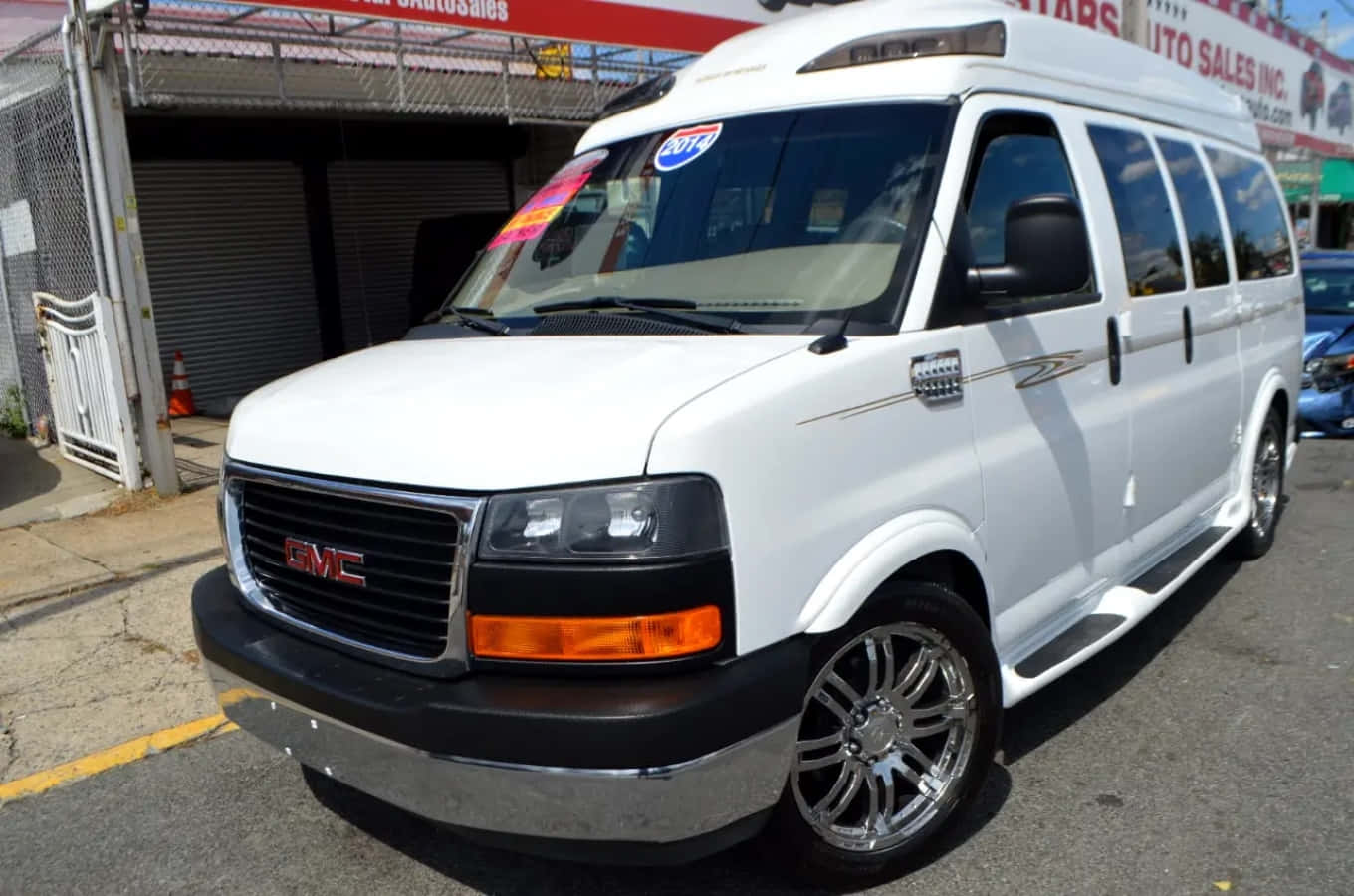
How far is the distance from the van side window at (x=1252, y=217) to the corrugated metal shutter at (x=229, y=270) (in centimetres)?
1023

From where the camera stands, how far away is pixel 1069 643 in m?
3.76

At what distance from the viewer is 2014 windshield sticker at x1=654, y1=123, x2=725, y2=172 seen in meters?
3.79

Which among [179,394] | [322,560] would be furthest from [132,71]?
[322,560]

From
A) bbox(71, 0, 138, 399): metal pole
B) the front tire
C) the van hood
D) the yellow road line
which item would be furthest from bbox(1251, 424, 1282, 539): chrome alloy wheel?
bbox(71, 0, 138, 399): metal pole

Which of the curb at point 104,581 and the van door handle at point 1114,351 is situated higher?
the van door handle at point 1114,351

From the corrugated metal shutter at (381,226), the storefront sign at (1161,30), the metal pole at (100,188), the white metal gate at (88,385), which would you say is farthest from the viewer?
the corrugated metal shutter at (381,226)

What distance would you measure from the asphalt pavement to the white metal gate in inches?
174

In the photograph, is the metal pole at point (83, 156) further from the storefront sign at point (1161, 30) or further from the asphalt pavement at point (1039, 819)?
the asphalt pavement at point (1039, 819)

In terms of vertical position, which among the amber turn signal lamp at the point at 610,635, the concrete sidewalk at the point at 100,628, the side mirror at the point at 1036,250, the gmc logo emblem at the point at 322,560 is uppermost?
the side mirror at the point at 1036,250

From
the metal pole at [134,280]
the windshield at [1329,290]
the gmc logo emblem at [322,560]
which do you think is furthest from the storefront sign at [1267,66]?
the gmc logo emblem at [322,560]

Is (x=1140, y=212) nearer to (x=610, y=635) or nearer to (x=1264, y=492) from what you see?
(x=1264, y=492)

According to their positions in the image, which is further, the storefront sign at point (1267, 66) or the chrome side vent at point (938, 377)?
the storefront sign at point (1267, 66)

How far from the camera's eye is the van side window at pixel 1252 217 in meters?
5.23

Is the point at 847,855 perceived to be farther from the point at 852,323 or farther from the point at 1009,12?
the point at 1009,12
